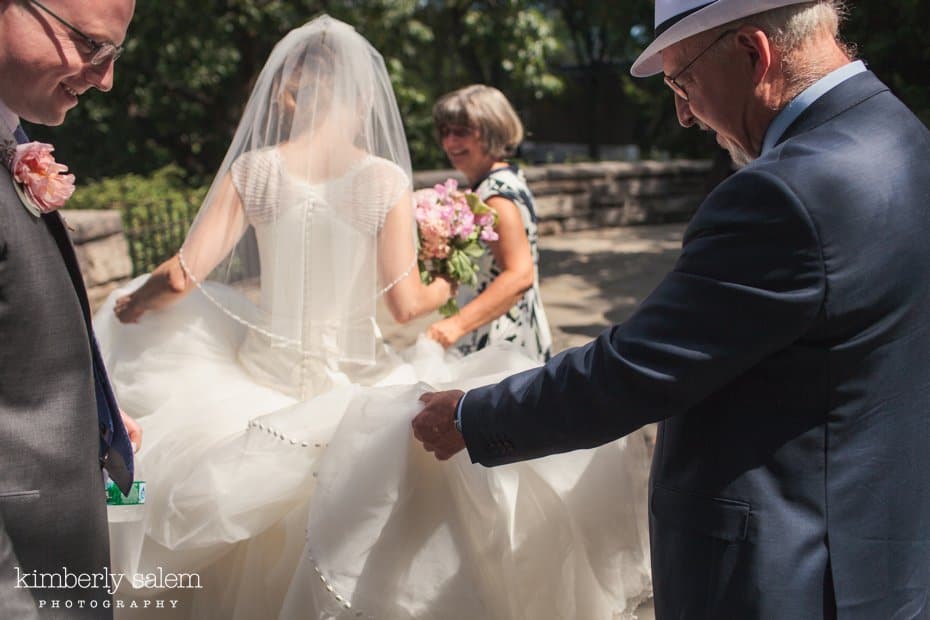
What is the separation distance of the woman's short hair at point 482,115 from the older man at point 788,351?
1.94 metres

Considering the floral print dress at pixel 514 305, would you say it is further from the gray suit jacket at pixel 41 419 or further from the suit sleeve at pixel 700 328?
the gray suit jacket at pixel 41 419

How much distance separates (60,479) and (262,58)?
10.4 metres

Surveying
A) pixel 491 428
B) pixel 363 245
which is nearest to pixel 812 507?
pixel 491 428

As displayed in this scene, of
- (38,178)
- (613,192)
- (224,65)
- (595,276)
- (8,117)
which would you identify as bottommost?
(595,276)

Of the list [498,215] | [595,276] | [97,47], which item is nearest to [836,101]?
[97,47]

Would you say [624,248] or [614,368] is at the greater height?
[614,368]

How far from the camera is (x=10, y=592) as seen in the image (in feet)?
4.72

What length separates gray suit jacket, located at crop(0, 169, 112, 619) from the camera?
1468 mm

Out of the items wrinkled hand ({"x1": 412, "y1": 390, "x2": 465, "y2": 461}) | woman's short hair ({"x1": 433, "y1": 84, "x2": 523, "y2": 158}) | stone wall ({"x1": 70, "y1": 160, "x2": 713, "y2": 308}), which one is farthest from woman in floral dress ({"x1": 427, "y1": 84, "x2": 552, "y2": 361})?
stone wall ({"x1": 70, "y1": 160, "x2": 713, "y2": 308})

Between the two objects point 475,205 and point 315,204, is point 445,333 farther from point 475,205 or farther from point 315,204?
point 315,204

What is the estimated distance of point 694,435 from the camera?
1591mm

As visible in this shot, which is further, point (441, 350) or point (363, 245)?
point (441, 350)

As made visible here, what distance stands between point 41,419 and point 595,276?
26.5ft

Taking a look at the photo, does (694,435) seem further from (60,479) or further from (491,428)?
(60,479)
